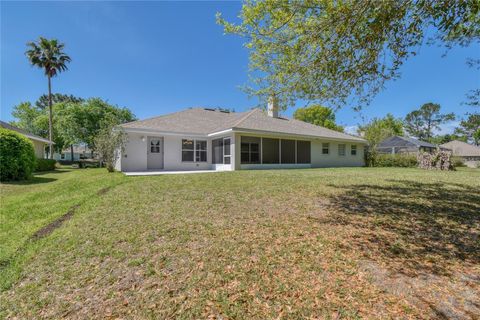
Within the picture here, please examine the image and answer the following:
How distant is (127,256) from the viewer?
3113 millimetres

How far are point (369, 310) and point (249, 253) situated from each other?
61.0 inches

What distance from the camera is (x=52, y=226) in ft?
14.3

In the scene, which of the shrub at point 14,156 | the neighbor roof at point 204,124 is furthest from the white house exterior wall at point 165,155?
the shrub at point 14,156

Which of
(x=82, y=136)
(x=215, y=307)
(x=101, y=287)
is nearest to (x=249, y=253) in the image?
(x=215, y=307)

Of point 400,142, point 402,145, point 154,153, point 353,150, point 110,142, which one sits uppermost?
point 400,142

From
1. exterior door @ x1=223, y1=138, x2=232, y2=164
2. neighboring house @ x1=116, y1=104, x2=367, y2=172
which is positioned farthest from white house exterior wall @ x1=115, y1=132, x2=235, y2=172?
exterior door @ x1=223, y1=138, x2=232, y2=164

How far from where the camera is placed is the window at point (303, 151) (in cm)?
1786

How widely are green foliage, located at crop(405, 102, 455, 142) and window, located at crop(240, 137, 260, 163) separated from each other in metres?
65.2

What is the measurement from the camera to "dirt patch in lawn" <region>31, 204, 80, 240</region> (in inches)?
155

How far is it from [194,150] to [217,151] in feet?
5.48

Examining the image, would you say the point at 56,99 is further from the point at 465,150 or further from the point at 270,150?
the point at 465,150

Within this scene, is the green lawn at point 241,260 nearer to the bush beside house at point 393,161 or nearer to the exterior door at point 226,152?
the exterior door at point 226,152

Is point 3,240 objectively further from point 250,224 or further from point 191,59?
point 191,59

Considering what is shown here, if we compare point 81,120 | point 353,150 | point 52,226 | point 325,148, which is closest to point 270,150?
point 325,148
